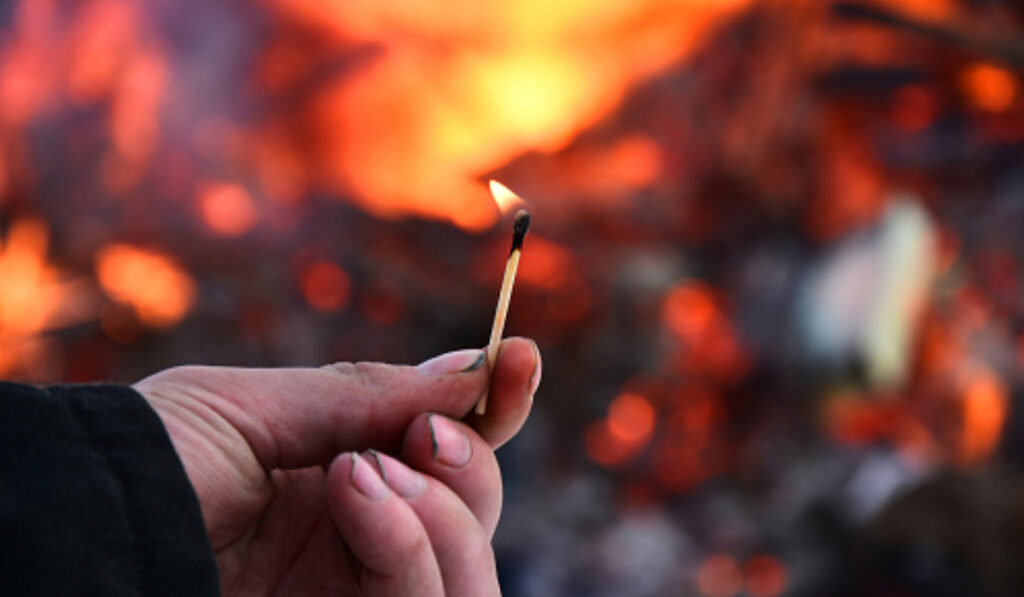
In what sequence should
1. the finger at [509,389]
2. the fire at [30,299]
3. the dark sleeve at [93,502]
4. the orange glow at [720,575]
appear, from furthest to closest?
the orange glow at [720,575] < the fire at [30,299] < the finger at [509,389] < the dark sleeve at [93,502]

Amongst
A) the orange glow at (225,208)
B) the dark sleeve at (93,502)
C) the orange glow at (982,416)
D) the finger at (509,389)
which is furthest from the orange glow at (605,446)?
the dark sleeve at (93,502)

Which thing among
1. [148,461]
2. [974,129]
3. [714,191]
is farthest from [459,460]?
[974,129]

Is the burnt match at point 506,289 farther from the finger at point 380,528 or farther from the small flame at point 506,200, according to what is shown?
the finger at point 380,528

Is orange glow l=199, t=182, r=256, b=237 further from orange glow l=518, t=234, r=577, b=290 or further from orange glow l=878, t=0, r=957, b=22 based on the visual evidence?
orange glow l=878, t=0, r=957, b=22

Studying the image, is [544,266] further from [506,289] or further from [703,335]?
[506,289]

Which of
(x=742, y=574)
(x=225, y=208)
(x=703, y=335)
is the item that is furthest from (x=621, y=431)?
(x=225, y=208)

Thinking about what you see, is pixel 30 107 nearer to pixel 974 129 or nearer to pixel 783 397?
pixel 783 397
